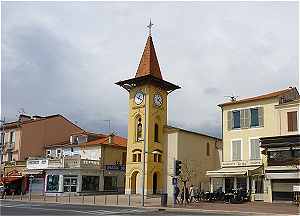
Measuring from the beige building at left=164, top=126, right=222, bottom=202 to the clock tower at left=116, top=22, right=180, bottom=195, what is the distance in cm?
117

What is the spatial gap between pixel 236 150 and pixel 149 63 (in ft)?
60.7

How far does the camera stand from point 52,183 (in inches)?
2199

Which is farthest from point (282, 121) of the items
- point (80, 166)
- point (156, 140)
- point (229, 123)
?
point (80, 166)

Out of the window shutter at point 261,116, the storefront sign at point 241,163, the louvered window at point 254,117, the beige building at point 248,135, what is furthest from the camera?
the louvered window at point 254,117

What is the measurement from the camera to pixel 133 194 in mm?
54312

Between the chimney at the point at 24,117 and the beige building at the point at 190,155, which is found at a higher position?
the chimney at the point at 24,117

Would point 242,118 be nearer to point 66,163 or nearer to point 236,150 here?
point 236,150

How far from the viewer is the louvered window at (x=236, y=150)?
147 ft

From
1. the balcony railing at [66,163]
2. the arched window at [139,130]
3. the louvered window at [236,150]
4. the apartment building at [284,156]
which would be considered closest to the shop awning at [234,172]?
the louvered window at [236,150]

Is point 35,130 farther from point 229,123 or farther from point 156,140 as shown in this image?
point 229,123

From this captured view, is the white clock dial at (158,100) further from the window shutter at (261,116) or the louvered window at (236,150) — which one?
the window shutter at (261,116)

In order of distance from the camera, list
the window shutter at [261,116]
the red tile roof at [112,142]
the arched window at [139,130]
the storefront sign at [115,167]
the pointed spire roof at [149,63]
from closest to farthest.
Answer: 1. the window shutter at [261,116]
2. the arched window at [139,130]
3. the pointed spire roof at [149,63]
4. the storefront sign at [115,167]
5. the red tile roof at [112,142]

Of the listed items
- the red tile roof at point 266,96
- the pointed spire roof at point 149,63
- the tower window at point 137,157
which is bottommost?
the tower window at point 137,157

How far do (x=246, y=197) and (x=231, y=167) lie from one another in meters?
4.51
